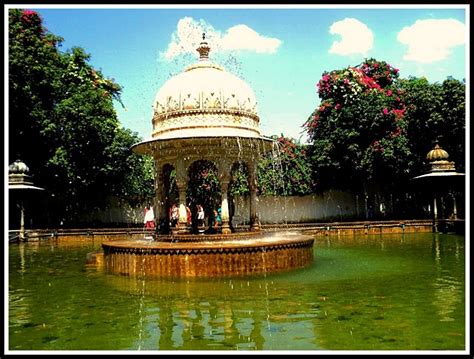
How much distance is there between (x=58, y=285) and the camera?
10.2m

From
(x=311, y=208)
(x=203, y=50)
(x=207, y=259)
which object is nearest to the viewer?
(x=207, y=259)

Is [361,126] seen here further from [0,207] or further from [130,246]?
[0,207]

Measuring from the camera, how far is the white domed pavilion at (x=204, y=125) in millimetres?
13276

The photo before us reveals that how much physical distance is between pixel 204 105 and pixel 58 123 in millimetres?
14375

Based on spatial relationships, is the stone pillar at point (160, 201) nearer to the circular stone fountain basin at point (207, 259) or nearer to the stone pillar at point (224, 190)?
the stone pillar at point (224, 190)

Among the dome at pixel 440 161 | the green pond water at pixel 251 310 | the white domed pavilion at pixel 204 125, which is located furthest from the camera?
the dome at pixel 440 161

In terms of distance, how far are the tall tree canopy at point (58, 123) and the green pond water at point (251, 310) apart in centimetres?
1418

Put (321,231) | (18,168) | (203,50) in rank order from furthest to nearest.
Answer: (321,231)
(18,168)
(203,50)

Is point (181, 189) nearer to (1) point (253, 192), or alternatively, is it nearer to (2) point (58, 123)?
(1) point (253, 192)

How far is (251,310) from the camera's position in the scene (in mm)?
7219

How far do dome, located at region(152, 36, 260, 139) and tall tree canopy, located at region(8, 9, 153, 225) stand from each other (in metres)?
12.3

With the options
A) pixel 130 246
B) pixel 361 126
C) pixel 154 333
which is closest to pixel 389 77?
pixel 361 126

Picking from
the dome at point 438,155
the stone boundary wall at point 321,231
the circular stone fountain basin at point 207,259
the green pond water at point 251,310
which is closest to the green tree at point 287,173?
the stone boundary wall at point 321,231

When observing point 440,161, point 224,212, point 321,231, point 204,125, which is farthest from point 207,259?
point 440,161
